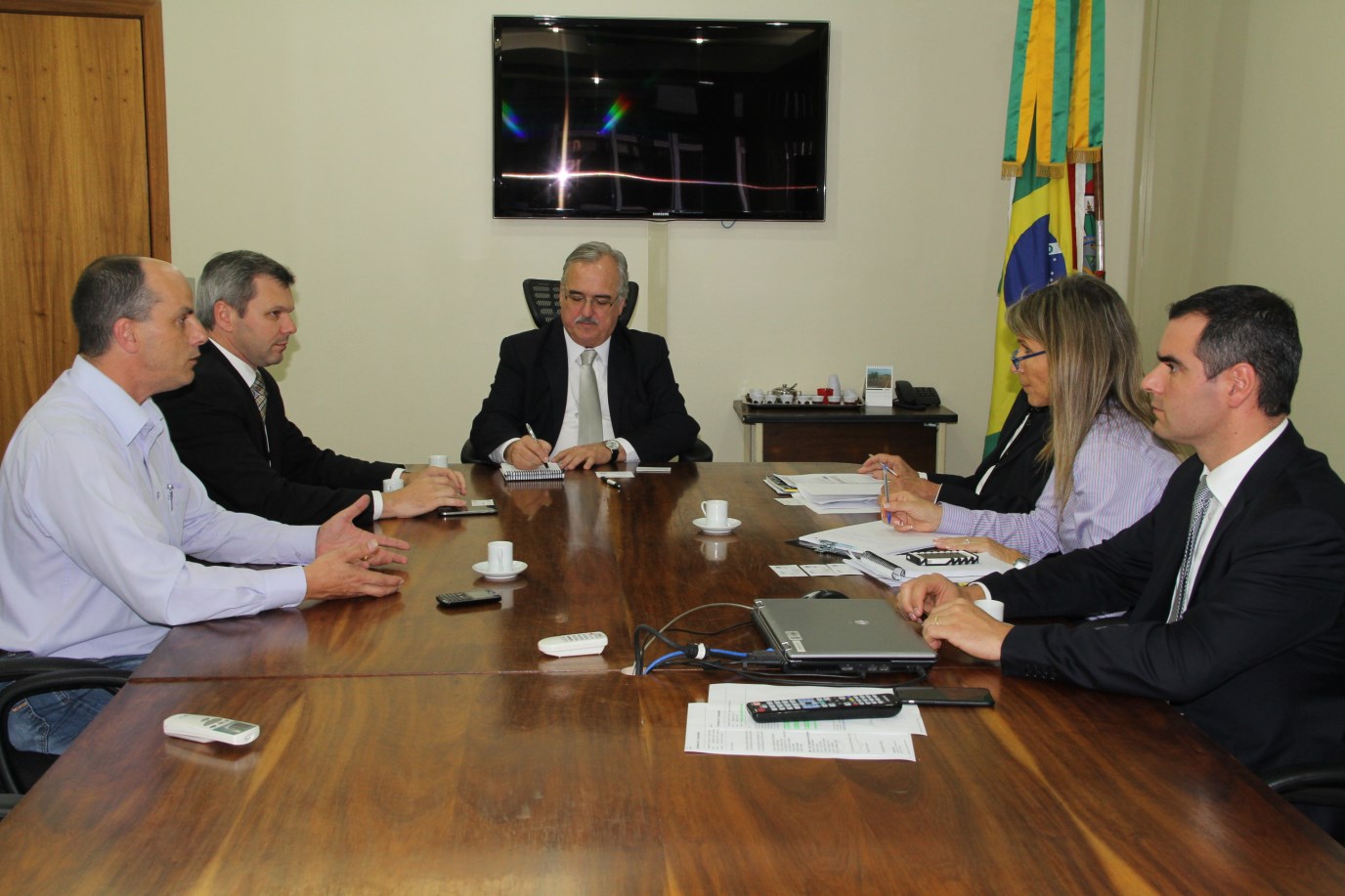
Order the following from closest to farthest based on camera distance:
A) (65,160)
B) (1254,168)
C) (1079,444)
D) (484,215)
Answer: (1079,444), (1254,168), (65,160), (484,215)

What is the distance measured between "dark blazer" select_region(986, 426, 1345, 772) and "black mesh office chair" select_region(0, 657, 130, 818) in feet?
4.38

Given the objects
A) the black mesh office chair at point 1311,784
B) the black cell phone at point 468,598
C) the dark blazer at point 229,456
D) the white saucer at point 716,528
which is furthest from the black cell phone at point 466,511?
the black mesh office chair at point 1311,784

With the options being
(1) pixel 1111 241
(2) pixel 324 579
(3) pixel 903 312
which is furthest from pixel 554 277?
(2) pixel 324 579

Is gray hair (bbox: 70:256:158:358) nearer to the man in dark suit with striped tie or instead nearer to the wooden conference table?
the man in dark suit with striped tie

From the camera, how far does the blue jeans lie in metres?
1.75

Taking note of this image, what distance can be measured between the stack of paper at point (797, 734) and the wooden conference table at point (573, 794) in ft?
0.07

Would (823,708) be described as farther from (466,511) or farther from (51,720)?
(466,511)

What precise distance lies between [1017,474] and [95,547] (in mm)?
2088

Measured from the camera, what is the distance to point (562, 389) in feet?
12.7

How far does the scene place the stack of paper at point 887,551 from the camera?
2.08 meters

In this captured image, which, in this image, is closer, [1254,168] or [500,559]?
[500,559]

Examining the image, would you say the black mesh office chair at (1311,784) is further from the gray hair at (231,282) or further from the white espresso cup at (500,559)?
the gray hair at (231,282)

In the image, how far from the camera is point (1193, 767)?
4.19 feet

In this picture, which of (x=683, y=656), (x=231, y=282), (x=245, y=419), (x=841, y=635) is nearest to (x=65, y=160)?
(x=231, y=282)
